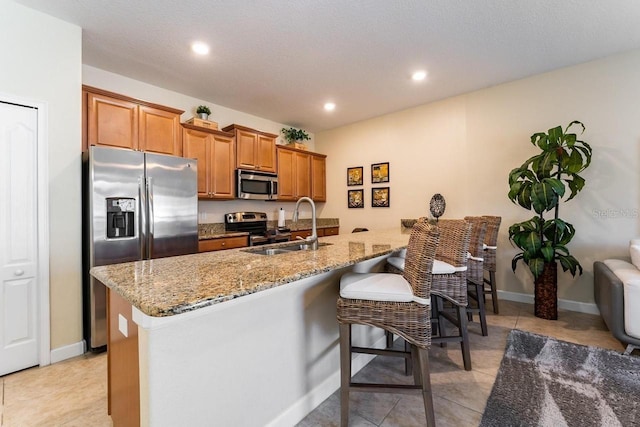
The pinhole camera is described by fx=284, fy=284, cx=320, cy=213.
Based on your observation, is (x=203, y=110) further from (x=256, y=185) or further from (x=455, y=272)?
(x=455, y=272)

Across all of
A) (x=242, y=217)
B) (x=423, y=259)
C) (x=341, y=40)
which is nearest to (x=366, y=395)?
(x=423, y=259)

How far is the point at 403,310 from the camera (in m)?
1.40

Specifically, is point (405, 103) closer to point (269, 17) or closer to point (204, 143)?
point (269, 17)

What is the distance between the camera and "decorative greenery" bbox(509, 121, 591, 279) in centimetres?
288

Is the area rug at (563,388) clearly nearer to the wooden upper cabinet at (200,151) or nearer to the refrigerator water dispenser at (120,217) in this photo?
the refrigerator water dispenser at (120,217)

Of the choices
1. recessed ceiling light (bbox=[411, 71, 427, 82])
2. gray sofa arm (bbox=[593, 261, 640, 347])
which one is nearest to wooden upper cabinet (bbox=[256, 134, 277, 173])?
recessed ceiling light (bbox=[411, 71, 427, 82])

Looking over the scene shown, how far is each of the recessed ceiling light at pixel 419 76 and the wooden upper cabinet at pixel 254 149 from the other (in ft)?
7.40

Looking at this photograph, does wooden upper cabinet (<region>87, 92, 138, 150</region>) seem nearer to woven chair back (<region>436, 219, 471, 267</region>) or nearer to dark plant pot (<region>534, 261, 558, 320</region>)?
woven chair back (<region>436, 219, 471, 267</region>)

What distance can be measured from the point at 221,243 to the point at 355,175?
2766 millimetres

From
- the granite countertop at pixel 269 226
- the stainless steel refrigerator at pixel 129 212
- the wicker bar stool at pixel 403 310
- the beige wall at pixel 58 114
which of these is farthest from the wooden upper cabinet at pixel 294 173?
the wicker bar stool at pixel 403 310

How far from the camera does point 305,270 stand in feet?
4.13

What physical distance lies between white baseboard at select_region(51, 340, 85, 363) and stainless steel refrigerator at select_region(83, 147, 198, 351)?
67 millimetres

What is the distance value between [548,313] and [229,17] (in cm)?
422

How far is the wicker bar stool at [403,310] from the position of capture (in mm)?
1376
